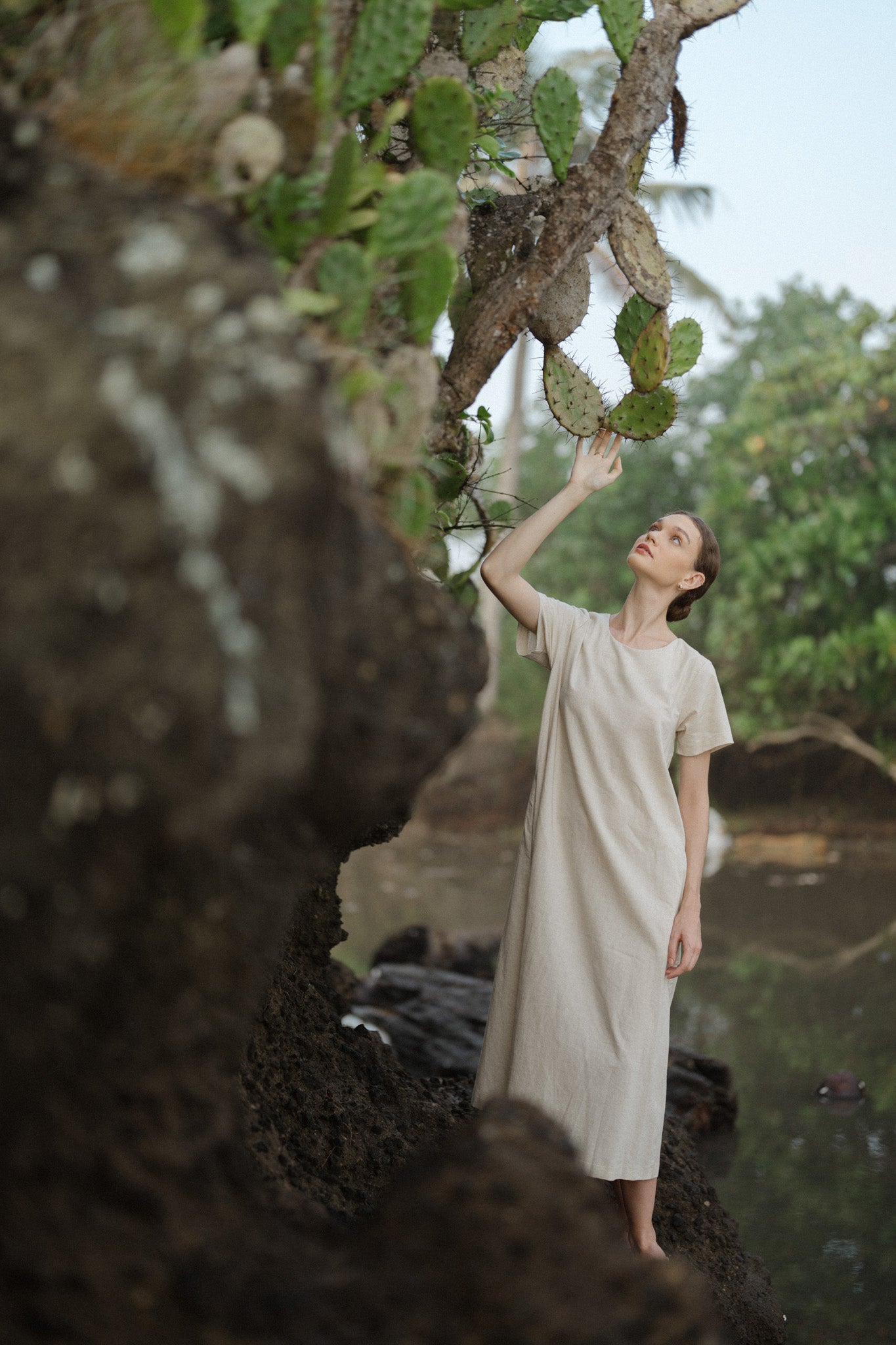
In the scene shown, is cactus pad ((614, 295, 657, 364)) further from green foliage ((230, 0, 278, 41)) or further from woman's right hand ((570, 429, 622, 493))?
green foliage ((230, 0, 278, 41))

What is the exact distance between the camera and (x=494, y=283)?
285 cm

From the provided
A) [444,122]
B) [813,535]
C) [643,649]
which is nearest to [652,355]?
[643,649]

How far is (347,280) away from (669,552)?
1.40 metres

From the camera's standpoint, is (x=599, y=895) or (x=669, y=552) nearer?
(x=599, y=895)

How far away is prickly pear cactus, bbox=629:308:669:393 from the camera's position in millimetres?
2822

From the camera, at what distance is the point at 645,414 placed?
2863mm

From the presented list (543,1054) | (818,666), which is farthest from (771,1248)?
(818,666)

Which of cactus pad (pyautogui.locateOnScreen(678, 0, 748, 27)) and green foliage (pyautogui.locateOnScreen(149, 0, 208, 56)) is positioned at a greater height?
cactus pad (pyautogui.locateOnScreen(678, 0, 748, 27))

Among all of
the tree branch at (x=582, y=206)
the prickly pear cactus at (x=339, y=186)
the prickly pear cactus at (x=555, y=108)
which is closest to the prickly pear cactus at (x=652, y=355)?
the tree branch at (x=582, y=206)

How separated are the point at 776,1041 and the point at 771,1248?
2210 mm

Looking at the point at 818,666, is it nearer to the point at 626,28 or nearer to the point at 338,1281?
the point at 626,28

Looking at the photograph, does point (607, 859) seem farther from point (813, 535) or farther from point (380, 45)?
point (813, 535)

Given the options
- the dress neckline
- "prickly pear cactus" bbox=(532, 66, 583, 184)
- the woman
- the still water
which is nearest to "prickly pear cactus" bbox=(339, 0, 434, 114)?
"prickly pear cactus" bbox=(532, 66, 583, 184)

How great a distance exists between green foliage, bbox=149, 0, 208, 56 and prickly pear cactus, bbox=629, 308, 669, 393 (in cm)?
147
